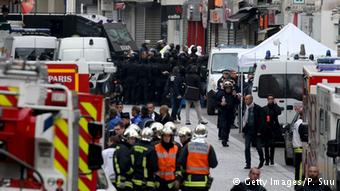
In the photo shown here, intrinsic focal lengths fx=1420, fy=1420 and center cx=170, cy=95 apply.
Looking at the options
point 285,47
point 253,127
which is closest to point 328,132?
point 253,127

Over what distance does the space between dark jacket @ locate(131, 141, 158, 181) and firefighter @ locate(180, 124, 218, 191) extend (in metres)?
0.46

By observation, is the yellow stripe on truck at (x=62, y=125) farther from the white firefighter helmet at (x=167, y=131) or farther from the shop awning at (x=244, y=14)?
the shop awning at (x=244, y=14)

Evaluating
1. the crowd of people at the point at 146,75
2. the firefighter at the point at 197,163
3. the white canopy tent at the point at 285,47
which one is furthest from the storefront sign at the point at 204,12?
the firefighter at the point at 197,163

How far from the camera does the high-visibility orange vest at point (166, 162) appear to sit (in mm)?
17859

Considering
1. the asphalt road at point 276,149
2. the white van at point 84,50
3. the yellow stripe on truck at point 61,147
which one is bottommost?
the asphalt road at point 276,149

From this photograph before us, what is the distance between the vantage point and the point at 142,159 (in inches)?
691

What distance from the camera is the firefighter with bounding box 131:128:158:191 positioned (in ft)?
57.6

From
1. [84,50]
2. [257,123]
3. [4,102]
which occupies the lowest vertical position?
[257,123]

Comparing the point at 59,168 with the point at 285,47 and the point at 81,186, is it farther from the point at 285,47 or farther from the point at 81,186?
the point at 285,47

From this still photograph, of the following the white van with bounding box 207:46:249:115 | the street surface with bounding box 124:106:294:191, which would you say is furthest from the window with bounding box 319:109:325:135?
the white van with bounding box 207:46:249:115

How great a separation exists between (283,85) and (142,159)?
14.7m

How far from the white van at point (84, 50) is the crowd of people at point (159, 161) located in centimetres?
1916

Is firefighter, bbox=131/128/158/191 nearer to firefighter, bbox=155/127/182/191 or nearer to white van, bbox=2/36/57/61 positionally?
firefighter, bbox=155/127/182/191

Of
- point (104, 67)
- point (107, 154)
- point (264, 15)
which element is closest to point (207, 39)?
point (264, 15)
